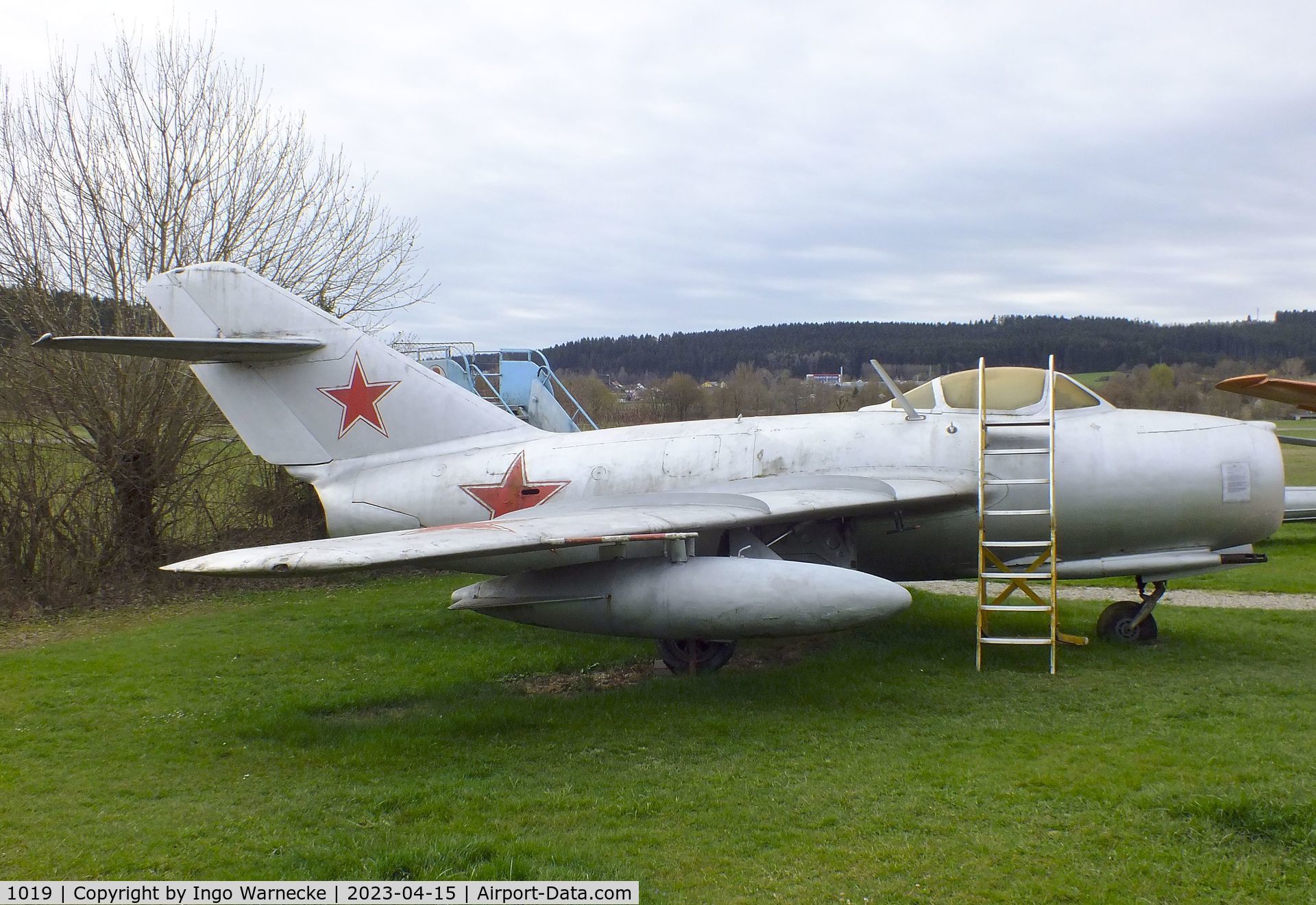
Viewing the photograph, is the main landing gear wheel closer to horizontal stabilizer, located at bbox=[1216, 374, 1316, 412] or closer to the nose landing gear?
the nose landing gear

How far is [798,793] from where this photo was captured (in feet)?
17.0

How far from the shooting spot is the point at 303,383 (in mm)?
8945

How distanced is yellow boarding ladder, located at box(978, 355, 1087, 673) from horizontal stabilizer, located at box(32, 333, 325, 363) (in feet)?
21.1

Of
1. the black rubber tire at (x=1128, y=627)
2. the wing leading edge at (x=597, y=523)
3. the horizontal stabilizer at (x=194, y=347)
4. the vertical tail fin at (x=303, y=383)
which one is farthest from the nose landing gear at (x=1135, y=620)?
the horizontal stabilizer at (x=194, y=347)

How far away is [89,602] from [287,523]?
3.92 meters

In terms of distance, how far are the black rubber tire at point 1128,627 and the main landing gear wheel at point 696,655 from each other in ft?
12.3

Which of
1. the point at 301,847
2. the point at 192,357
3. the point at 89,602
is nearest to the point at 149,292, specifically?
the point at 192,357

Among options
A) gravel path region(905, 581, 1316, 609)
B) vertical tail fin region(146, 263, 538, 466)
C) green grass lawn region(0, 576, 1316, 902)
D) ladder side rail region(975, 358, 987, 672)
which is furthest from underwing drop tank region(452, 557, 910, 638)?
gravel path region(905, 581, 1316, 609)

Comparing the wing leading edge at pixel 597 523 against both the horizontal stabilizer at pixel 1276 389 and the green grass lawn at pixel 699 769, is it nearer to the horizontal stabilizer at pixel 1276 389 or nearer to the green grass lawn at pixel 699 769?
the green grass lawn at pixel 699 769

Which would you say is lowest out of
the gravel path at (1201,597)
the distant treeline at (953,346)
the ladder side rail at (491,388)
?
the gravel path at (1201,597)

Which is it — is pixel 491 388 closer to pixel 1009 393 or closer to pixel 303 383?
pixel 303 383

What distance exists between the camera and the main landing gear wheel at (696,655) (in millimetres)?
8242

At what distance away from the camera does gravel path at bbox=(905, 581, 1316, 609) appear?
37.4 ft

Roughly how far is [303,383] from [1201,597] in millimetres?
11598
